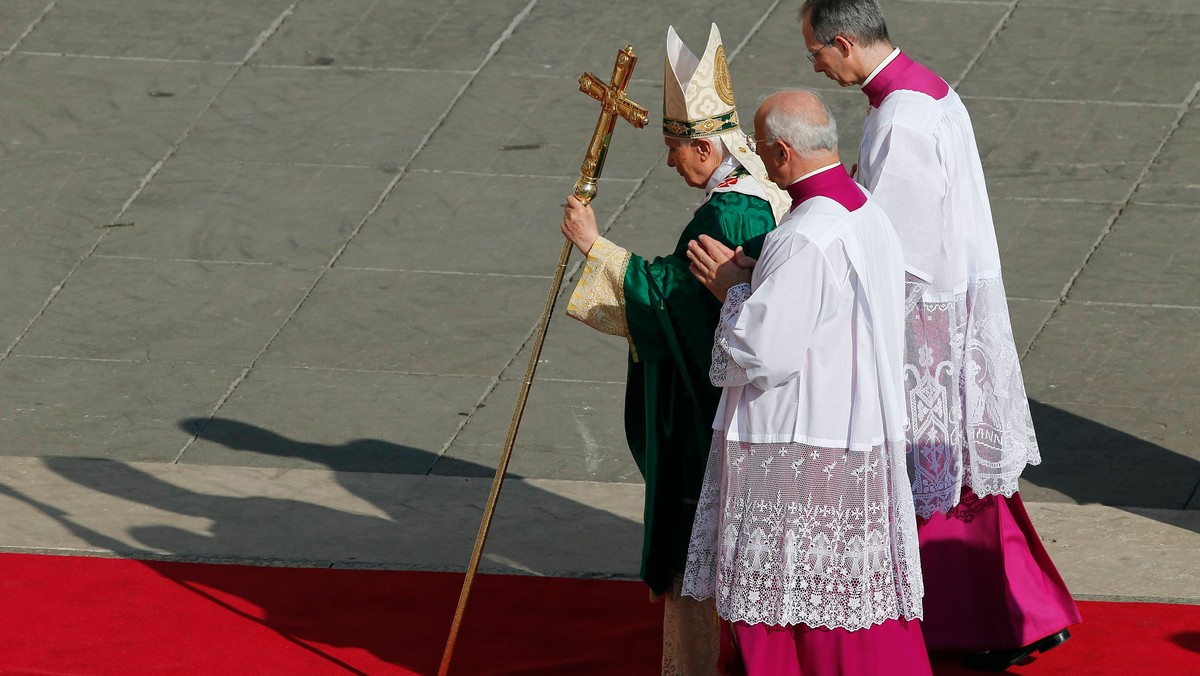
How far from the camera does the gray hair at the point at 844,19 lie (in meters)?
4.77

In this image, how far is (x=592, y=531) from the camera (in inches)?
241

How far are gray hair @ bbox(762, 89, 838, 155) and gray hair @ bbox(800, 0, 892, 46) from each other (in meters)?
0.72

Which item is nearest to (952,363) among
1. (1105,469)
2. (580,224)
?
(580,224)

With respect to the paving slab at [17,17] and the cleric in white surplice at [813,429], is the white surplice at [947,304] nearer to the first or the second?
the cleric in white surplice at [813,429]

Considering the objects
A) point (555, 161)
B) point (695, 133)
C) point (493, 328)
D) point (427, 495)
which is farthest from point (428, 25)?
point (695, 133)

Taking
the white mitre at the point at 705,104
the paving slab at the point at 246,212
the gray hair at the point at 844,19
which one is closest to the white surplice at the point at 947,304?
the gray hair at the point at 844,19

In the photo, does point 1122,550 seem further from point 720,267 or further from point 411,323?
point 411,323

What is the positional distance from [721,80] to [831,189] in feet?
2.15

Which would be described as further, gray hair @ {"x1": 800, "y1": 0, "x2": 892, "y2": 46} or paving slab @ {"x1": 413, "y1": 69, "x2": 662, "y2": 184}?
paving slab @ {"x1": 413, "y1": 69, "x2": 662, "y2": 184}

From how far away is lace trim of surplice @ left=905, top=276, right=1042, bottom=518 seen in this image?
4.89 metres

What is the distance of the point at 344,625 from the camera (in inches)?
211

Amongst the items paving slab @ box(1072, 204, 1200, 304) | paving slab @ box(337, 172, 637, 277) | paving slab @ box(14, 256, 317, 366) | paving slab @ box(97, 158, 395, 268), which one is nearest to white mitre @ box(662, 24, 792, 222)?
paving slab @ box(14, 256, 317, 366)

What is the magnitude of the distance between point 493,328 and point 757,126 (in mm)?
3889

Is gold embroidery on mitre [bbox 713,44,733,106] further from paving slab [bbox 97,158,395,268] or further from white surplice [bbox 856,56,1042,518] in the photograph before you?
paving slab [bbox 97,158,395,268]
